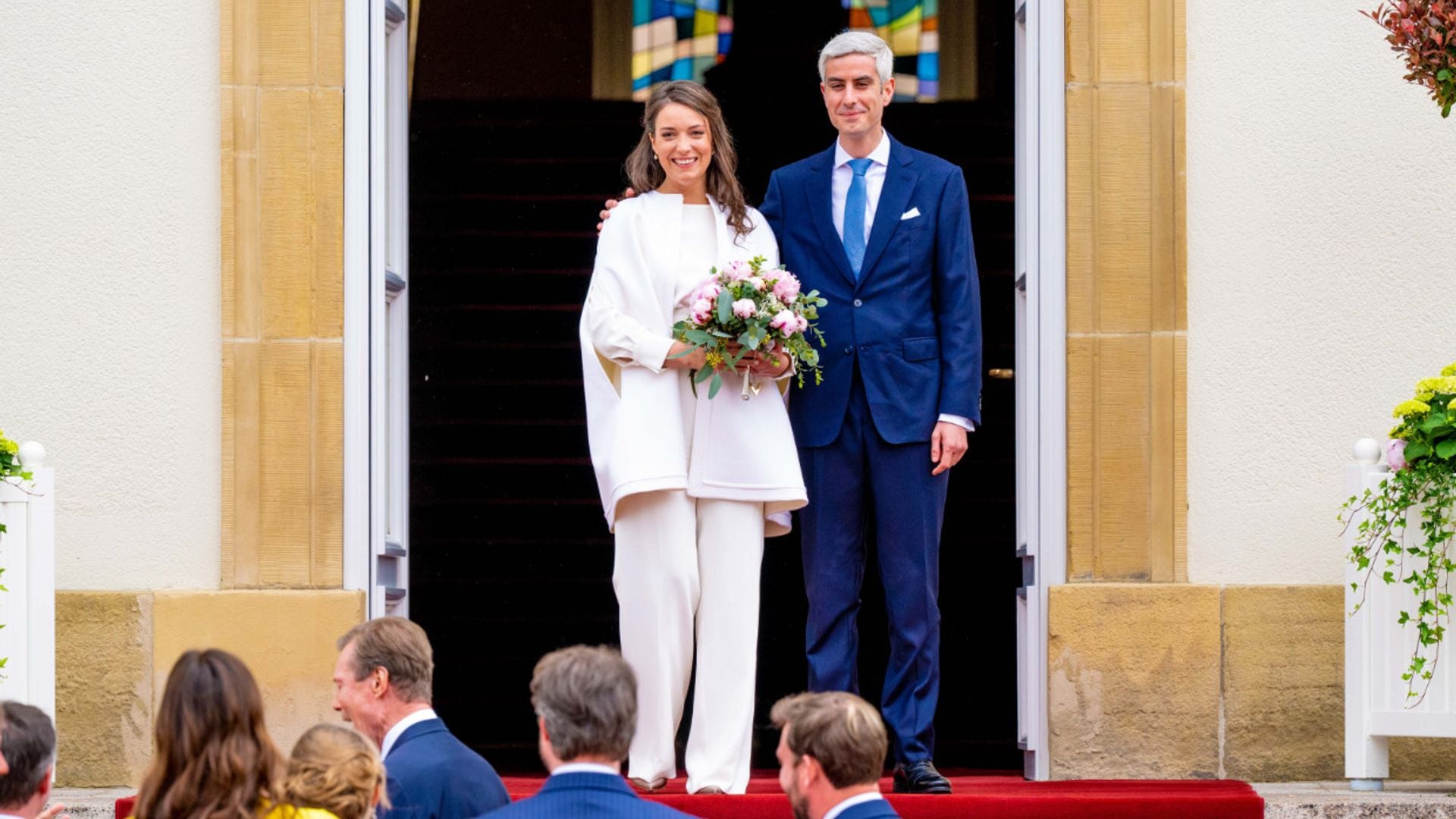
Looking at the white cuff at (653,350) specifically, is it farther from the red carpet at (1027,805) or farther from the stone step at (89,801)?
the stone step at (89,801)

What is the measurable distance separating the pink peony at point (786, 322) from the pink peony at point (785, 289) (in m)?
0.05

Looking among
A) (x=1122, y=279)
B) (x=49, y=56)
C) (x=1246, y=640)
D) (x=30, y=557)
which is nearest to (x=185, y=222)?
(x=49, y=56)

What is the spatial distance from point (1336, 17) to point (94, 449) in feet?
13.2

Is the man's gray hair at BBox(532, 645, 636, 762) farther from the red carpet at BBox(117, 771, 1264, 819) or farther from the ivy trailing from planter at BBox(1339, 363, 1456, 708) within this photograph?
the ivy trailing from planter at BBox(1339, 363, 1456, 708)

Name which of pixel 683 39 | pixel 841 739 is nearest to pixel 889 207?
pixel 841 739

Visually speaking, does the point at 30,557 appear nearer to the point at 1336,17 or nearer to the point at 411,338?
the point at 411,338

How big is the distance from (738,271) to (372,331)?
5.11ft

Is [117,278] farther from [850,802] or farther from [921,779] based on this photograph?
[850,802]

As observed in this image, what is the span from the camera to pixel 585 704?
3891mm

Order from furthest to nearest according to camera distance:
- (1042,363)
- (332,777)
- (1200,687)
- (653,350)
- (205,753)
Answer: (1042,363) < (1200,687) < (653,350) < (332,777) < (205,753)

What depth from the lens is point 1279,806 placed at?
6.11 m

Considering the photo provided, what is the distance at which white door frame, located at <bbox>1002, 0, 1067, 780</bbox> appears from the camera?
6.74 meters

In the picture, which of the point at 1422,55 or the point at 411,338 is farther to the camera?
the point at 411,338

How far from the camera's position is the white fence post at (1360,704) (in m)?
6.25
